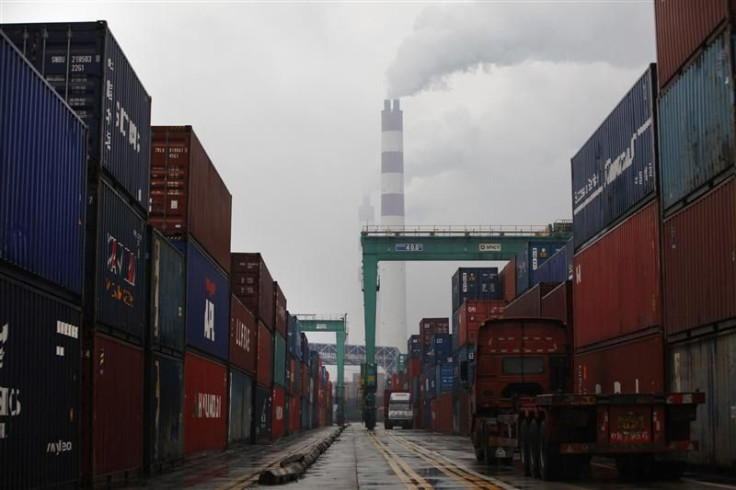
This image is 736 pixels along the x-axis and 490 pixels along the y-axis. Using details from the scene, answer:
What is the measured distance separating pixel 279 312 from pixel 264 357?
729cm

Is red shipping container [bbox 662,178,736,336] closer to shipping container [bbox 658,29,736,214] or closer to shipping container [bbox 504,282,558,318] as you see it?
shipping container [bbox 658,29,736,214]

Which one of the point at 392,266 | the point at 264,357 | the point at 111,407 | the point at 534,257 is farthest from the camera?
the point at 392,266

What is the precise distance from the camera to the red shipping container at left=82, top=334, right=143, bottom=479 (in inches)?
667

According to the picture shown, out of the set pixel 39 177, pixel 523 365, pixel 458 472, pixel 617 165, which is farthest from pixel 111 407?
pixel 617 165

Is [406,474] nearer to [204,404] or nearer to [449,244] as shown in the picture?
[204,404]

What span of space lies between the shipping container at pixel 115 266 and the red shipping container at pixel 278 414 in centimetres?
3176

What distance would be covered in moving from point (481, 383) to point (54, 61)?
12681 millimetres

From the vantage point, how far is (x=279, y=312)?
5459cm

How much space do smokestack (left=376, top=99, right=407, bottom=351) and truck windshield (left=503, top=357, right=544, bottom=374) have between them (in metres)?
152

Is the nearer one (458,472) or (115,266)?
(115,266)

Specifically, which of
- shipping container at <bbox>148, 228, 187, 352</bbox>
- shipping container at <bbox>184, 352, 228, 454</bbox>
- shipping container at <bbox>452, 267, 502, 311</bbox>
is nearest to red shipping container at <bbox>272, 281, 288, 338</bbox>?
shipping container at <bbox>452, 267, 502, 311</bbox>

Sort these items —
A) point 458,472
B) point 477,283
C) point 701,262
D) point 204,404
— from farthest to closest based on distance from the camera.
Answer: point 477,283
point 204,404
point 458,472
point 701,262

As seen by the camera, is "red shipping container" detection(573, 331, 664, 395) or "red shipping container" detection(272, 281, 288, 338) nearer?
"red shipping container" detection(573, 331, 664, 395)

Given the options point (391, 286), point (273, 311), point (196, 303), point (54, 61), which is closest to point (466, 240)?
point (273, 311)
